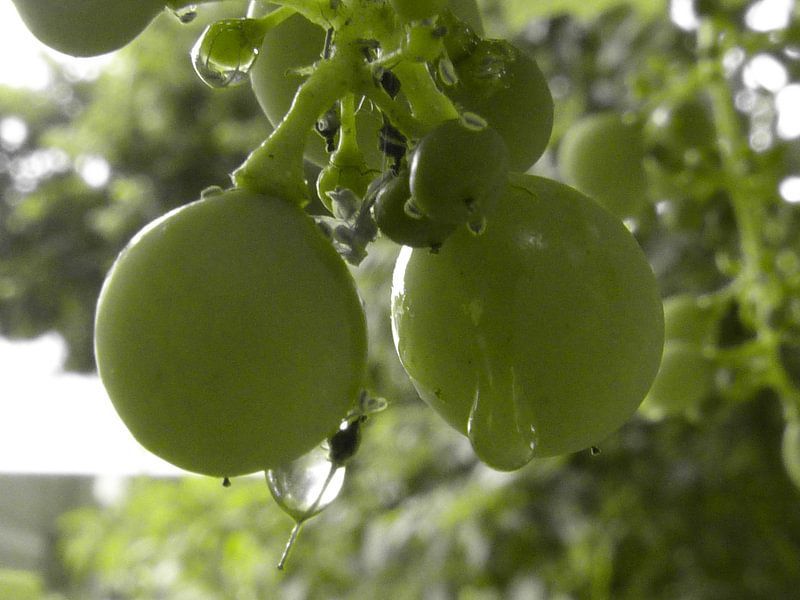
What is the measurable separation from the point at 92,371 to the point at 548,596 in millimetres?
1224

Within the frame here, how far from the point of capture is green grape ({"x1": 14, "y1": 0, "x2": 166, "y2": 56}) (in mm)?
249

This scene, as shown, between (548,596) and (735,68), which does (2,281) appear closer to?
(548,596)

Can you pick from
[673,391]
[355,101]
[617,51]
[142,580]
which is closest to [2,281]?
[142,580]

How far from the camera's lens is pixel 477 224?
0.24m

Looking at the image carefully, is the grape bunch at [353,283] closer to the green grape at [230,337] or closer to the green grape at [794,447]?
the green grape at [230,337]

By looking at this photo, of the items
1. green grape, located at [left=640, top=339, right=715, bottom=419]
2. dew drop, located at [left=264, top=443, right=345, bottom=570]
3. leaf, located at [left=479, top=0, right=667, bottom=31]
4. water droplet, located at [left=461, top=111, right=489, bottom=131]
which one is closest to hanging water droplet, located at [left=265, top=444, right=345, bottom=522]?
dew drop, located at [left=264, top=443, right=345, bottom=570]

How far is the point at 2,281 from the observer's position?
178 cm

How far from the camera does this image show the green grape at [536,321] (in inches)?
10.2

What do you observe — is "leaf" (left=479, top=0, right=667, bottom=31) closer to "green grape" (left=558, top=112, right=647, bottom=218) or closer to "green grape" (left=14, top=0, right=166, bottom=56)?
"green grape" (left=558, top=112, right=647, bottom=218)

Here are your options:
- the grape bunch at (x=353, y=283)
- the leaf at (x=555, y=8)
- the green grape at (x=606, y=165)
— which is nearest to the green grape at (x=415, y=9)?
A: the grape bunch at (x=353, y=283)

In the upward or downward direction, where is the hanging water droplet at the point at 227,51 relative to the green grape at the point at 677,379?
upward

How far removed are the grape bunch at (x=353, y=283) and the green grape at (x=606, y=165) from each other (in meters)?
0.24

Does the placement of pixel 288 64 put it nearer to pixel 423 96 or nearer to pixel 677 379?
pixel 423 96

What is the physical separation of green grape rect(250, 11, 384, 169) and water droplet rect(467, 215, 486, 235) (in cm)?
7
